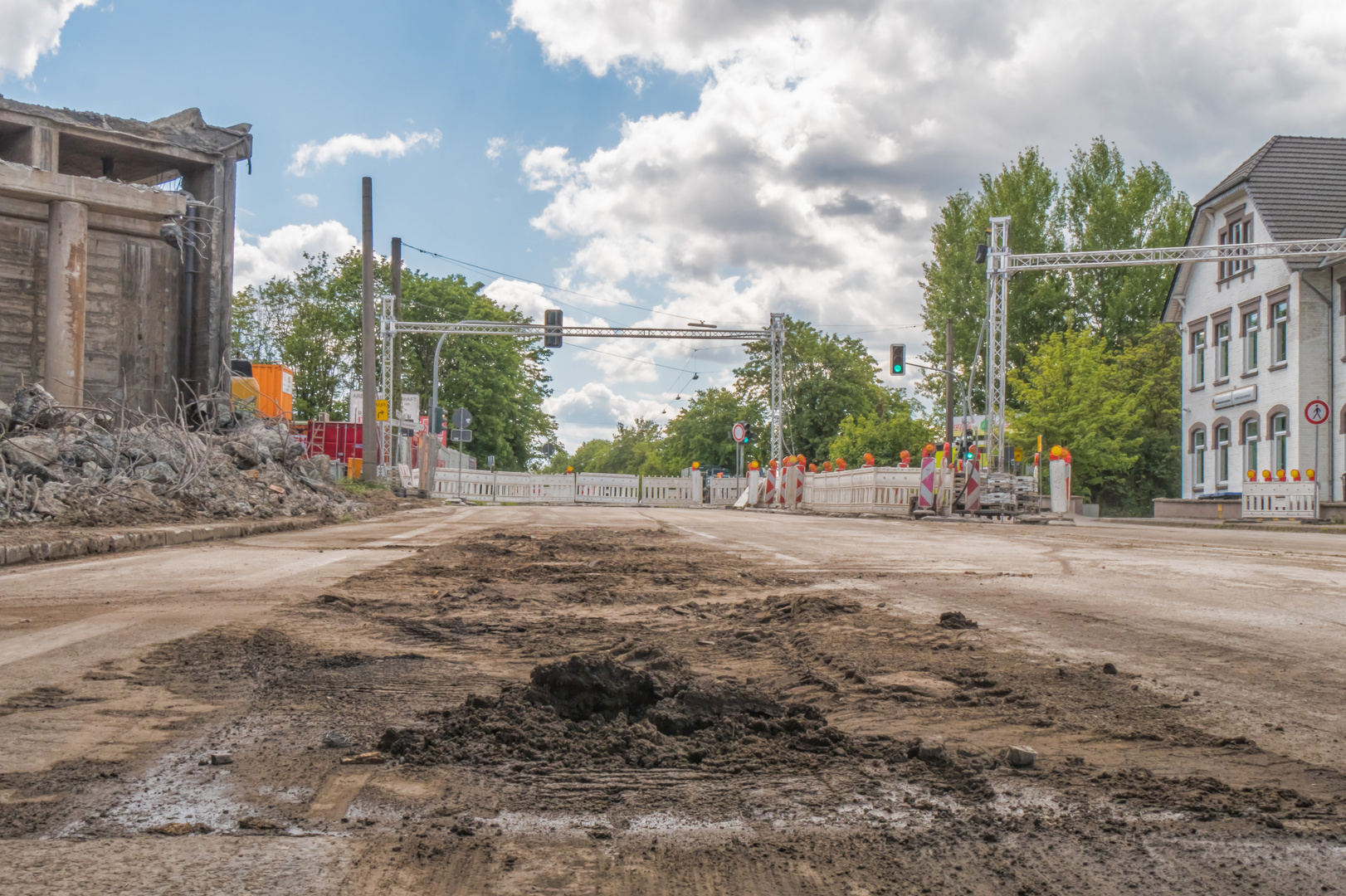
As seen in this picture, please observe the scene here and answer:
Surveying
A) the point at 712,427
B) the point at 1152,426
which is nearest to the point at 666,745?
the point at 1152,426

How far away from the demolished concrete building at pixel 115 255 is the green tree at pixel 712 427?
50736mm

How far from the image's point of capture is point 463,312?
61.5 meters

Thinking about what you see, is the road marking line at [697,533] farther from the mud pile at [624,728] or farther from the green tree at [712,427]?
the green tree at [712,427]

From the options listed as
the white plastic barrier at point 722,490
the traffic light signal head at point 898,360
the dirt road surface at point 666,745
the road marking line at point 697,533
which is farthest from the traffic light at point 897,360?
the dirt road surface at point 666,745

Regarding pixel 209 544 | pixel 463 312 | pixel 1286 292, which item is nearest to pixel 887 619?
pixel 209 544

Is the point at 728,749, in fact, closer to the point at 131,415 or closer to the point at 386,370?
the point at 131,415

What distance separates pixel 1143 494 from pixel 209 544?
43.5m

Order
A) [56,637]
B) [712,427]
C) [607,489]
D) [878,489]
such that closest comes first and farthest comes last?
[56,637], [878,489], [607,489], [712,427]

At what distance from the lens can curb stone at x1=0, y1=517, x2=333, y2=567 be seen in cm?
826

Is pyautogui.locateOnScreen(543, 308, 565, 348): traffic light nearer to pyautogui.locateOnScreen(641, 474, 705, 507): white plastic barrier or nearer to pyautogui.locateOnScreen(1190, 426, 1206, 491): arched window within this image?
pyautogui.locateOnScreen(641, 474, 705, 507): white plastic barrier

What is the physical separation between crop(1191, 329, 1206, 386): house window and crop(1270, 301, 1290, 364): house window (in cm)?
533

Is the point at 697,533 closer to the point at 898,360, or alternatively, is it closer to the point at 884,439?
the point at 898,360

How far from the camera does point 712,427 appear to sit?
74000 mm

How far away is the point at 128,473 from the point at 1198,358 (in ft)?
127
